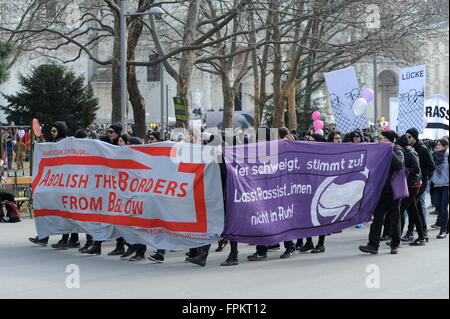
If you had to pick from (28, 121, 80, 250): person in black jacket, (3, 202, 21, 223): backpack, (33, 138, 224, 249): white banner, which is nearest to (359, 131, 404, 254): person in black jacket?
(33, 138, 224, 249): white banner

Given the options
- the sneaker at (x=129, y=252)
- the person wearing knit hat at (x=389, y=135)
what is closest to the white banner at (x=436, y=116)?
the person wearing knit hat at (x=389, y=135)

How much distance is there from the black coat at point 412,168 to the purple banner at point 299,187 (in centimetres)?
52

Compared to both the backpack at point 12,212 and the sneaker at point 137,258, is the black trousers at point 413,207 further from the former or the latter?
the backpack at point 12,212

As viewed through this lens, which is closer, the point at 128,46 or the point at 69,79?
the point at 128,46

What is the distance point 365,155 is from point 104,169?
4.00 metres

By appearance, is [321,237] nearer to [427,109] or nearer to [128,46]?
[427,109]

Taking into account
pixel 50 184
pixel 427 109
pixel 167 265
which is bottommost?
pixel 167 265

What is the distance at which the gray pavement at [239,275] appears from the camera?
8547 millimetres

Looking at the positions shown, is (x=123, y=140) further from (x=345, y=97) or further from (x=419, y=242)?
(x=345, y=97)

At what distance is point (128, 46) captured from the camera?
27109 mm

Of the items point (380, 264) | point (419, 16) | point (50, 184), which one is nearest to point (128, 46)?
point (419, 16)

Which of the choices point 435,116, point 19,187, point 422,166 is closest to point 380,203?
point 422,166

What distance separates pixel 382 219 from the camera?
38.6ft

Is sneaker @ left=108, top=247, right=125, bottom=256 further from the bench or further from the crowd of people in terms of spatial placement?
the bench
